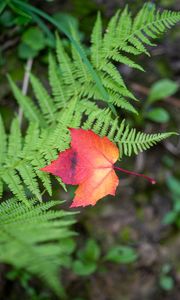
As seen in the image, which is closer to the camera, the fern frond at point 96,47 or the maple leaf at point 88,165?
the maple leaf at point 88,165

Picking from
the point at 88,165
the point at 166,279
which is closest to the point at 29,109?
the point at 88,165

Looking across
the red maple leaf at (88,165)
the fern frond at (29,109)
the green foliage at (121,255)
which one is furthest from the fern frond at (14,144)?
the green foliage at (121,255)

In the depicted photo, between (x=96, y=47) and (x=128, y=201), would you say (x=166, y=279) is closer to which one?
(x=128, y=201)

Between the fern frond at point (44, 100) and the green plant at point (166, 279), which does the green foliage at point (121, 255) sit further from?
the fern frond at point (44, 100)

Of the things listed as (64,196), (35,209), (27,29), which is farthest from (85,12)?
(35,209)

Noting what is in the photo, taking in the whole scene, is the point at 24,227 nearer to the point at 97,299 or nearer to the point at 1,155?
the point at 1,155

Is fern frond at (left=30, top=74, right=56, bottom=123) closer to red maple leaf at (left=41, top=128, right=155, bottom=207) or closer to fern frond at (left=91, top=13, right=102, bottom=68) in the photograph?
fern frond at (left=91, top=13, right=102, bottom=68)
